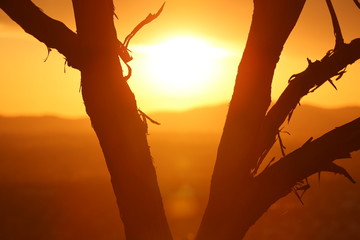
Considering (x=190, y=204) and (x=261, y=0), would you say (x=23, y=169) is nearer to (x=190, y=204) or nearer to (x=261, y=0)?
(x=190, y=204)

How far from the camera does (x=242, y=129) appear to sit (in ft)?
13.5

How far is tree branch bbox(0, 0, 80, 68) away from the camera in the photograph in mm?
3898

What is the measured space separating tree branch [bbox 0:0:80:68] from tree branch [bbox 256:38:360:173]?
1.50 m

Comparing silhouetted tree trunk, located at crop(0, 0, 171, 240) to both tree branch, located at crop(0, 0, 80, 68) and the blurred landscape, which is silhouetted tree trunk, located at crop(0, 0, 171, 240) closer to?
tree branch, located at crop(0, 0, 80, 68)

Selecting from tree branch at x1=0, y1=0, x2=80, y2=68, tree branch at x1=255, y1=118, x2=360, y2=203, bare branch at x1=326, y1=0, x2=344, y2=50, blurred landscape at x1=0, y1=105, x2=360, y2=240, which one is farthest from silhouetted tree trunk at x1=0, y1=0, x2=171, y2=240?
blurred landscape at x1=0, y1=105, x2=360, y2=240

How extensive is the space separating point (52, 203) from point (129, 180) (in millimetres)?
15410

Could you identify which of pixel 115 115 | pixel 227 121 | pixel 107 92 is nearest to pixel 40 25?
pixel 107 92

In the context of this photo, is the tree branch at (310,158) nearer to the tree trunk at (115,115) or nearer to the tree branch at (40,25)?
the tree trunk at (115,115)

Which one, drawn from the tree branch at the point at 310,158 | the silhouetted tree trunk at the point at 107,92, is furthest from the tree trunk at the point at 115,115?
the tree branch at the point at 310,158

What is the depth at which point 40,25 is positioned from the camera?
3.90m

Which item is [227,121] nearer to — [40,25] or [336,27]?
[336,27]

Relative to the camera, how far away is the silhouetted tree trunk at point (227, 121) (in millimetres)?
3928

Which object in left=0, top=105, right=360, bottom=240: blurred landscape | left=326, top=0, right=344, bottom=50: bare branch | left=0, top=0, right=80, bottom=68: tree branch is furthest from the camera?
left=0, top=105, right=360, bottom=240: blurred landscape

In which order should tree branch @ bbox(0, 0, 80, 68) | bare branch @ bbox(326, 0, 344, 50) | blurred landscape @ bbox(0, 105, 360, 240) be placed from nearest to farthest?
1. tree branch @ bbox(0, 0, 80, 68)
2. bare branch @ bbox(326, 0, 344, 50)
3. blurred landscape @ bbox(0, 105, 360, 240)
